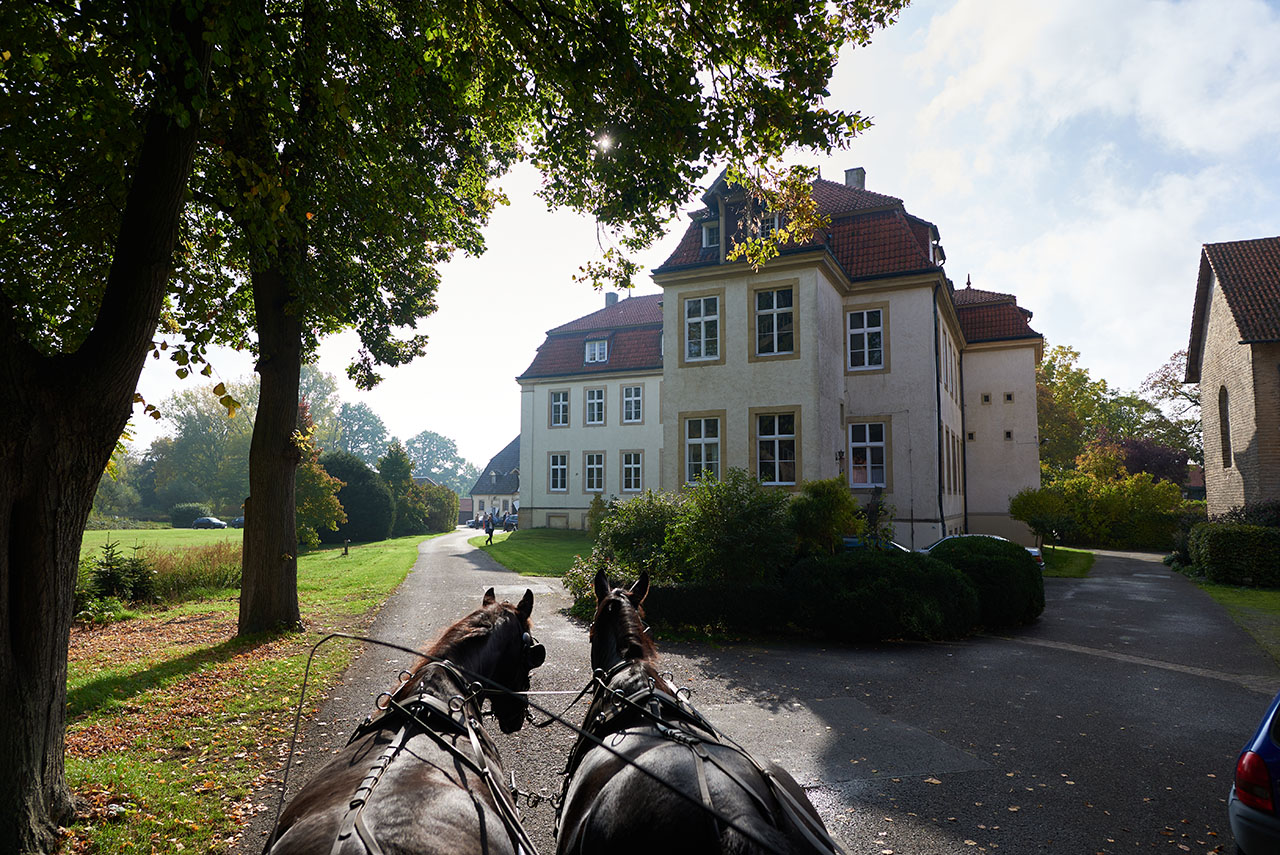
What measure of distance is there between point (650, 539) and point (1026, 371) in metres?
25.5

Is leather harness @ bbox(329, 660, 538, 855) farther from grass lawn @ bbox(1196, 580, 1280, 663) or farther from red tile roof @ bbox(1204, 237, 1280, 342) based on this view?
red tile roof @ bbox(1204, 237, 1280, 342)

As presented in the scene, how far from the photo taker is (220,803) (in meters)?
5.04

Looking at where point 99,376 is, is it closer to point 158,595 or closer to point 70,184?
point 70,184

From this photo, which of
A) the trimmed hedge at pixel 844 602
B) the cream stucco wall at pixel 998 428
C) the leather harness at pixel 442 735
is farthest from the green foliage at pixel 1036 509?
the leather harness at pixel 442 735

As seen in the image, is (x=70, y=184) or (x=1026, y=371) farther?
(x=1026, y=371)

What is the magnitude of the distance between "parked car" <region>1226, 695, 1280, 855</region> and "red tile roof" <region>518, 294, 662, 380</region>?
34.1 metres

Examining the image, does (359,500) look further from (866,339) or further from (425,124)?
(425,124)

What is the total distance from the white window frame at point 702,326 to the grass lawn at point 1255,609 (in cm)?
1346

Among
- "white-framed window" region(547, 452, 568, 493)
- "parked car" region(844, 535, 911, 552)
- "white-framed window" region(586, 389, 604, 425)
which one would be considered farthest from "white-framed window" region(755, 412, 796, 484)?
"white-framed window" region(547, 452, 568, 493)

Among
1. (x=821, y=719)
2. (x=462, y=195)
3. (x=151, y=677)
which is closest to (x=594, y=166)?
(x=462, y=195)

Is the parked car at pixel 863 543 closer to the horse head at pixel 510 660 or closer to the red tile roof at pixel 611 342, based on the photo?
the horse head at pixel 510 660

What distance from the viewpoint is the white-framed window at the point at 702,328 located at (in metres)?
20.9

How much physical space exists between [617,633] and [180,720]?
5.51 m

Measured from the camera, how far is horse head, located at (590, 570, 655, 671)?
385 centimetres
